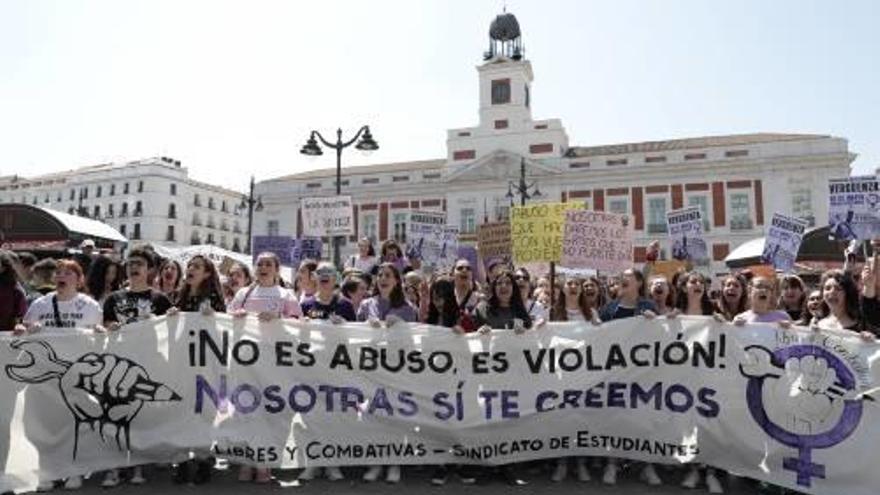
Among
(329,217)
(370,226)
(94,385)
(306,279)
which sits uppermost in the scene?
(370,226)

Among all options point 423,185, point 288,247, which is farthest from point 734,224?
point 288,247

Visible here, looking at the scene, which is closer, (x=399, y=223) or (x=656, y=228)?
(x=656, y=228)

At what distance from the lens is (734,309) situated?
22.5 feet

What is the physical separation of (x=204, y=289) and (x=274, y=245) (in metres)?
7.23

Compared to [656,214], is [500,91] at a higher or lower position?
higher

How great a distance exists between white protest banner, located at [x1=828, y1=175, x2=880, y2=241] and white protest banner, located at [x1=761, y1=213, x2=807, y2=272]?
80.3 inches

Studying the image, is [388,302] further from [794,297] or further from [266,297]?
[794,297]

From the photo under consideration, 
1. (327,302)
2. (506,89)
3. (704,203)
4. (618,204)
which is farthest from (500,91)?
(327,302)

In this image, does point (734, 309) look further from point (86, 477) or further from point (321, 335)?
point (86, 477)

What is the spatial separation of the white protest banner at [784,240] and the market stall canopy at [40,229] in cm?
1411

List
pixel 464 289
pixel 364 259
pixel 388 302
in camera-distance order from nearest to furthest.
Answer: pixel 464 289
pixel 388 302
pixel 364 259

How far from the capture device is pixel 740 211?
165 feet

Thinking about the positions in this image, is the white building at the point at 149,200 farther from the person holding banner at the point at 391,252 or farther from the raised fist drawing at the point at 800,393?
the raised fist drawing at the point at 800,393

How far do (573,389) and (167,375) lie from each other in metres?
3.15
